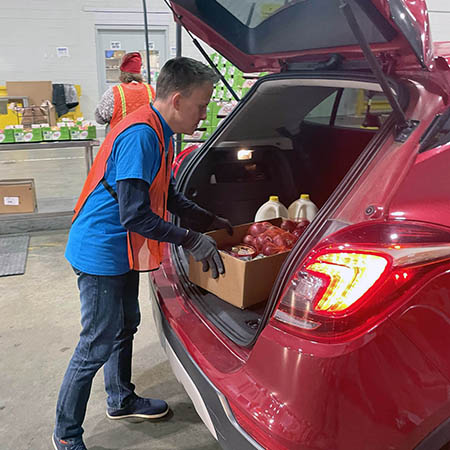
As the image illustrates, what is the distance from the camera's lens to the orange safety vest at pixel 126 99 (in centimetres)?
392

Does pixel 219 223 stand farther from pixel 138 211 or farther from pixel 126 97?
pixel 126 97

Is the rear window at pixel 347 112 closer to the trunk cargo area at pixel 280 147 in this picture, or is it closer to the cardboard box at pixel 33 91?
the trunk cargo area at pixel 280 147

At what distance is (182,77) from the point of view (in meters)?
1.47

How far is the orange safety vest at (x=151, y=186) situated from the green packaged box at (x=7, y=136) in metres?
2.98

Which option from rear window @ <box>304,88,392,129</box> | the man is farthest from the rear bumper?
rear window @ <box>304,88,392,129</box>

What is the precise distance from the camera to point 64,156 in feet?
29.4

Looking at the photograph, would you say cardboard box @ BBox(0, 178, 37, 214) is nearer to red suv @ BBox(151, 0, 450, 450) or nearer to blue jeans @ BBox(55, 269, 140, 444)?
blue jeans @ BBox(55, 269, 140, 444)

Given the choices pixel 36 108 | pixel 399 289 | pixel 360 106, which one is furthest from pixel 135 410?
pixel 36 108

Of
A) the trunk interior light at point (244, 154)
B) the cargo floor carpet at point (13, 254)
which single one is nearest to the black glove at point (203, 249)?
the trunk interior light at point (244, 154)

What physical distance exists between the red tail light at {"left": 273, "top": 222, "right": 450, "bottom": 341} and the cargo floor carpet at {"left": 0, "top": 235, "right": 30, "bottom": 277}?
2.94 metres

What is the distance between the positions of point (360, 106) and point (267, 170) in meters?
0.77

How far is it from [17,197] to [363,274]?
3926 millimetres

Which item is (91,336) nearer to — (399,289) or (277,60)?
(399,289)

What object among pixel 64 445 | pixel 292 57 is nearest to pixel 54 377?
pixel 64 445
